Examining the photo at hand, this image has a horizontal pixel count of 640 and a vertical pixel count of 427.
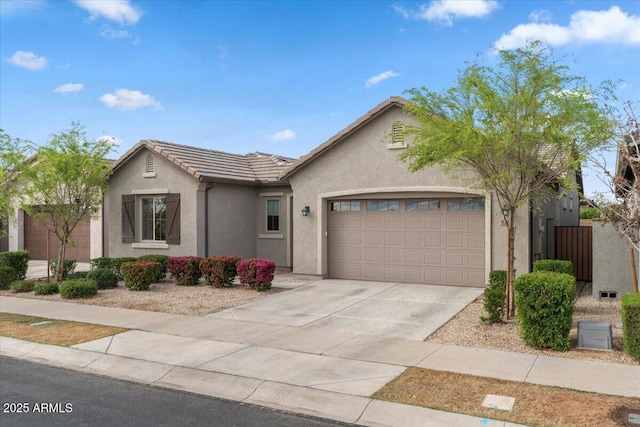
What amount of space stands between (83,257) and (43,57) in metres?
9.36

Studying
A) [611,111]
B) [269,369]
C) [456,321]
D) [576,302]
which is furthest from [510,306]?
[269,369]

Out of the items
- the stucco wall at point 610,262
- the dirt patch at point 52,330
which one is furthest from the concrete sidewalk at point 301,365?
the stucco wall at point 610,262

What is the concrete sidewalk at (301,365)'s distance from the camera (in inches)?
237

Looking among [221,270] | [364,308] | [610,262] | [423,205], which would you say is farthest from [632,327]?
[221,270]

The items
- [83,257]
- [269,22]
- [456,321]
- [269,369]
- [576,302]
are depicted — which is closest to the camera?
[269,369]

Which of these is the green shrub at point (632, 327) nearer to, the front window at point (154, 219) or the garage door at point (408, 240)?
the garage door at point (408, 240)

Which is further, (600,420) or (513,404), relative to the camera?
(513,404)

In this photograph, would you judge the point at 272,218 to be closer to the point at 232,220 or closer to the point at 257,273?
the point at 232,220

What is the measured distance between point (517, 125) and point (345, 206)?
7.54 metres

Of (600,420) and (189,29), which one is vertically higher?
(189,29)

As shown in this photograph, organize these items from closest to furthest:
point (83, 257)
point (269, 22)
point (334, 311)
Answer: point (334, 311) < point (269, 22) < point (83, 257)

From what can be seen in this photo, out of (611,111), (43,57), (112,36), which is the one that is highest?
(112,36)

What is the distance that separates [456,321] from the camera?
10.1 m

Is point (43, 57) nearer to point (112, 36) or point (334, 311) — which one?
point (112, 36)
